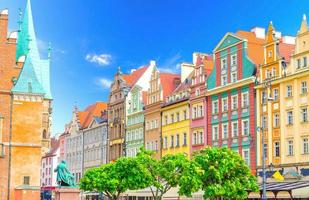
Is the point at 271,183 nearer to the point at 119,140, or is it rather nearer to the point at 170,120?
the point at 170,120

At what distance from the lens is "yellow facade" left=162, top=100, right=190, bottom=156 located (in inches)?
2638

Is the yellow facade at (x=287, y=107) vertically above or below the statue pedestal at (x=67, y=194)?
above

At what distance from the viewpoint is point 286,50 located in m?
55.9

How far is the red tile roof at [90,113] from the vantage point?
3890 inches

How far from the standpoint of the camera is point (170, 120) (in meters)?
71.3

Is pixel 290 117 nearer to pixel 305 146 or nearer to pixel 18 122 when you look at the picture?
pixel 305 146

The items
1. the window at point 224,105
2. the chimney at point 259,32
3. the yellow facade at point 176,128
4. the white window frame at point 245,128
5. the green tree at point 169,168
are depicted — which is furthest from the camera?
the yellow facade at point 176,128

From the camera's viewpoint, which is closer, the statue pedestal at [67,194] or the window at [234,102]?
the statue pedestal at [67,194]

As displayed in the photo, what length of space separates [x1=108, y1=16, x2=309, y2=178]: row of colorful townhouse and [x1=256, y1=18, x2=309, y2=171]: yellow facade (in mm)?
80

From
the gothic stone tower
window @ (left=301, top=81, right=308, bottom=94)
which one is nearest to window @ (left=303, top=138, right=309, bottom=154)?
window @ (left=301, top=81, right=308, bottom=94)

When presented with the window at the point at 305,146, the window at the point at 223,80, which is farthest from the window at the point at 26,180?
the window at the point at 223,80

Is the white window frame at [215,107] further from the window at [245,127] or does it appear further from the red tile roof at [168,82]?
the red tile roof at [168,82]

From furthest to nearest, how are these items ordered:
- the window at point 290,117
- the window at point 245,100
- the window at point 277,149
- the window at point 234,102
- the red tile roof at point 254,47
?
the window at point 234,102, the red tile roof at point 254,47, the window at point 245,100, the window at point 277,149, the window at point 290,117

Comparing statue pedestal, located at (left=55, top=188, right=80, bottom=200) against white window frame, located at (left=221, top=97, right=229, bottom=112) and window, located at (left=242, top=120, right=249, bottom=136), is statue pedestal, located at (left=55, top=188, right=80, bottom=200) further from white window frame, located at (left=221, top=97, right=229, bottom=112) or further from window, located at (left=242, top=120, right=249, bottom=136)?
white window frame, located at (left=221, top=97, right=229, bottom=112)
